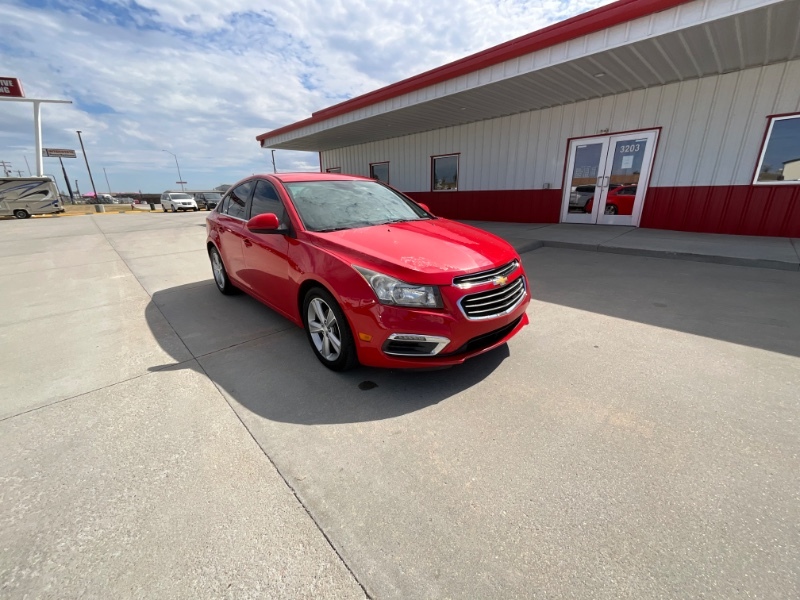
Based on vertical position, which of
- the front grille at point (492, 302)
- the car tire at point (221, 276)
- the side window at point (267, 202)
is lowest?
the car tire at point (221, 276)

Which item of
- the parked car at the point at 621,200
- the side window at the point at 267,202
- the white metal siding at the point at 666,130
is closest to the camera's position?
the side window at the point at 267,202

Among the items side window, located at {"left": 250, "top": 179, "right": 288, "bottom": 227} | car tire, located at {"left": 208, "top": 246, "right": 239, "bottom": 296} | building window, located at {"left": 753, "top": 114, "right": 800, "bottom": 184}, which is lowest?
car tire, located at {"left": 208, "top": 246, "right": 239, "bottom": 296}

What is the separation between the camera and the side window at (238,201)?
4.20 meters

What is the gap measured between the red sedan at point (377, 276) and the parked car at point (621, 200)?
793 centimetres

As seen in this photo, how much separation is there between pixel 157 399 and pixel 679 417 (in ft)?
11.8

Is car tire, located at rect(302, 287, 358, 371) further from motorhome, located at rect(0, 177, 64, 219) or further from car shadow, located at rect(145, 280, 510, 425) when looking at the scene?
motorhome, located at rect(0, 177, 64, 219)

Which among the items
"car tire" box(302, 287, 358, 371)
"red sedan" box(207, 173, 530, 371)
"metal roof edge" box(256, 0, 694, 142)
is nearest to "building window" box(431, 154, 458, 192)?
"metal roof edge" box(256, 0, 694, 142)

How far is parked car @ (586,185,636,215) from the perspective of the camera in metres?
9.14

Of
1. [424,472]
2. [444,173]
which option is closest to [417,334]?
[424,472]

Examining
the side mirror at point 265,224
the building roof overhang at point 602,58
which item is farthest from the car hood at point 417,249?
the building roof overhang at point 602,58

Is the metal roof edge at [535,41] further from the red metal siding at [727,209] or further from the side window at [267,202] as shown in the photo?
the side window at [267,202]

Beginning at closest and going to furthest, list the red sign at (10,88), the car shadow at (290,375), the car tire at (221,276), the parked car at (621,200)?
the car shadow at (290,375) < the car tire at (221,276) < the parked car at (621,200) < the red sign at (10,88)

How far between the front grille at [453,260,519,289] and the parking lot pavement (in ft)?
2.56

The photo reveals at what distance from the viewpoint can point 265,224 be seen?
10.0 feet
